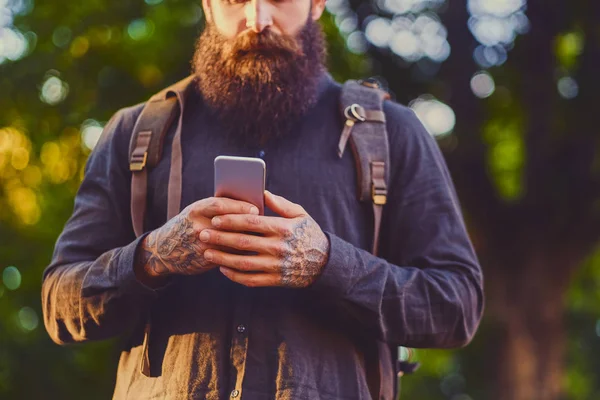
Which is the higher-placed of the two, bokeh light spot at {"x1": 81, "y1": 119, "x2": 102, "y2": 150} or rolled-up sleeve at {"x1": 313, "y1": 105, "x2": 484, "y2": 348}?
bokeh light spot at {"x1": 81, "y1": 119, "x2": 102, "y2": 150}

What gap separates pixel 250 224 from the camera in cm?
238

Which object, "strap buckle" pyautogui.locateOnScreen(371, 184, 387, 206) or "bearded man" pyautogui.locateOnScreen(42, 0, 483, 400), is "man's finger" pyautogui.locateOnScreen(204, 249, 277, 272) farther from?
"strap buckle" pyautogui.locateOnScreen(371, 184, 387, 206)

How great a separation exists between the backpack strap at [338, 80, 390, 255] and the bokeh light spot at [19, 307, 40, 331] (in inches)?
460

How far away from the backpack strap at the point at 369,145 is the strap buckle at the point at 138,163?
1.90ft

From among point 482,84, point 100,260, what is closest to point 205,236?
point 100,260

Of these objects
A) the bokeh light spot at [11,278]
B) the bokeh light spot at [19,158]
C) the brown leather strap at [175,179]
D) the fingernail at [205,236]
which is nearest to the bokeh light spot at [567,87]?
the bokeh light spot at [19,158]

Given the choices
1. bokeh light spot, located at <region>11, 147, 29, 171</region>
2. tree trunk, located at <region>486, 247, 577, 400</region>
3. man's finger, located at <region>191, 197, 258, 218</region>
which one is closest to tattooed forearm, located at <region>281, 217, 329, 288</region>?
man's finger, located at <region>191, 197, 258, 218</region>

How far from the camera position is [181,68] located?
10906mm

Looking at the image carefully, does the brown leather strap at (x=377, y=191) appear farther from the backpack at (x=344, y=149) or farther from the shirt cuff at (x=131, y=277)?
the shirt cuff at (x=131, y=277)

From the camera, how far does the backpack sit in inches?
110

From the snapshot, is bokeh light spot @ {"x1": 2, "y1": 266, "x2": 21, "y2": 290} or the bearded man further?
bokeh light spot @ {"x1": 2, "y1": 266, "x2": 21, "y2": 290}

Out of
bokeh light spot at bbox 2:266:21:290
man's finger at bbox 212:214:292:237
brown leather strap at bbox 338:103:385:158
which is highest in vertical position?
brown leather strap at bbox 338:103:385:158

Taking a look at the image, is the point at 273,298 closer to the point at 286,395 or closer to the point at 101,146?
the point at 286,395

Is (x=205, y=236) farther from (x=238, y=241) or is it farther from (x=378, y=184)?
(x=378, y=184)
